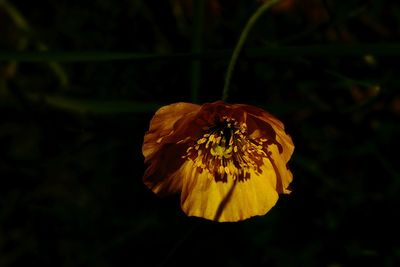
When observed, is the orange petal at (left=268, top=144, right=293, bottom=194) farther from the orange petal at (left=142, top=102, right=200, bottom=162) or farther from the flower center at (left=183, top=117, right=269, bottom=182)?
the orange petal at (left=142, top=102, right=200, bottom=162)

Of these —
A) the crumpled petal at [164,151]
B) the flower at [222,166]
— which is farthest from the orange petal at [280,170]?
the crumpled petal at [164,151]

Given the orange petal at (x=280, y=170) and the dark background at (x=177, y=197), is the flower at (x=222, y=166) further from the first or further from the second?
the dark background at (x=177, y=197)

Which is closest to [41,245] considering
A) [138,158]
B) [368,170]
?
[138,158]

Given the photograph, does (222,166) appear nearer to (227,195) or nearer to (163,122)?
(227,195)

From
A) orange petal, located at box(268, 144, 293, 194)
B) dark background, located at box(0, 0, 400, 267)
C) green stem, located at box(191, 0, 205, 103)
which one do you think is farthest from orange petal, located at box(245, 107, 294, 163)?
dark background, located at box(0, 0, 400, 267)

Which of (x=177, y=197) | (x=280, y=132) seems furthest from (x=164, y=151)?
(x=177, y=197)

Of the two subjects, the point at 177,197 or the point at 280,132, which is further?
the point at 177,197
